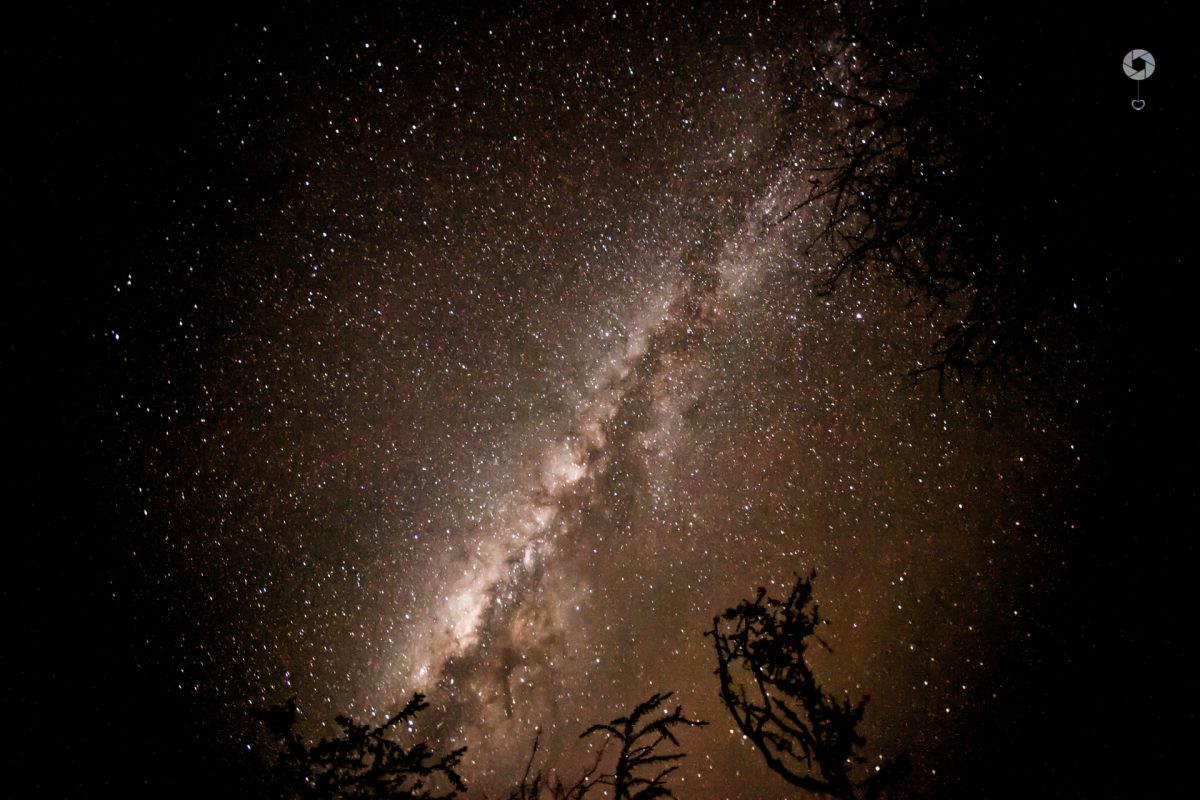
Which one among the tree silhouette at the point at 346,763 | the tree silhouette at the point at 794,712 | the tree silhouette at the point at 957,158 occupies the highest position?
the tree silhouette at the point at 957,158

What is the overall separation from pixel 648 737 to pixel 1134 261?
8.15 meters

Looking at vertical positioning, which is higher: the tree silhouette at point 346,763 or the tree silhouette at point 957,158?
the tree silhouette at point 957,158

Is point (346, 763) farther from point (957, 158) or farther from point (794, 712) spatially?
point (957, 158)

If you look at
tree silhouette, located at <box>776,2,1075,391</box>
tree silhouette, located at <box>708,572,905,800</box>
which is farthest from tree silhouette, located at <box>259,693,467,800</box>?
tree silhouette, located at <box>776,2,1075,391</box>

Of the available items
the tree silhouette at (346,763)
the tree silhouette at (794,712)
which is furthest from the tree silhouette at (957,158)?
the tree silhouette at (346,763)

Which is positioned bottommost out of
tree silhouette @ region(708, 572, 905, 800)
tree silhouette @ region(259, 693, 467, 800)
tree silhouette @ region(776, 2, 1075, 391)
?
tree silhouette @ region(708, 572, 905, 800)

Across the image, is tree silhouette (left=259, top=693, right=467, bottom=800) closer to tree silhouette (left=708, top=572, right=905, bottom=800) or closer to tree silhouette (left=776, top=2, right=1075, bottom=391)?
tree silhouette (left=708, top=572, right=905, bottom=800)

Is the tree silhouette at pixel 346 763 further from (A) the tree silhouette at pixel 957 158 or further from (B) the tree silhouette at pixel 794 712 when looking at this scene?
(A) the tree silhouette at pixel 957 158

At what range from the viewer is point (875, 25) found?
261 centimetres

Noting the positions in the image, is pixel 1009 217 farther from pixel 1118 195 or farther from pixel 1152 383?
pixel 1152 383

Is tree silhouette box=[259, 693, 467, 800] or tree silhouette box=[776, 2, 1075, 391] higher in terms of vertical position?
tree silhouette box=[776, 2, 1075, 391]

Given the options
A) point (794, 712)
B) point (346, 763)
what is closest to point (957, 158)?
point (794, 712)

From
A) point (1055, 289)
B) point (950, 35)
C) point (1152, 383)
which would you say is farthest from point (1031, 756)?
point (950, 35)

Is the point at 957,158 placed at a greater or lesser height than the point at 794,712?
greater
